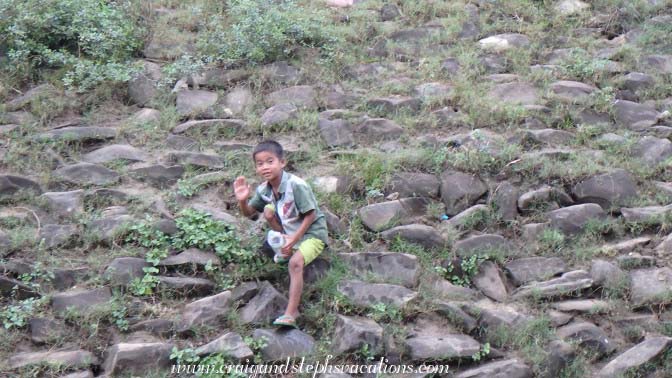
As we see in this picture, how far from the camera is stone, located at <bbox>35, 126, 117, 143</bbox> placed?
20.6 ft

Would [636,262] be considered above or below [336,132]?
below

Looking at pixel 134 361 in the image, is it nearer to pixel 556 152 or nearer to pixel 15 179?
pixel 15 179

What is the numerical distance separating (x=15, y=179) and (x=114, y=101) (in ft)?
4.59

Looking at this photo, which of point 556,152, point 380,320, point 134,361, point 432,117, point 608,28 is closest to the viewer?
point 134,361

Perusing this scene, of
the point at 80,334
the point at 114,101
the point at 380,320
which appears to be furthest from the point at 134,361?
the point at 114,101

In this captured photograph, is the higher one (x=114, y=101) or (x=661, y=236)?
(x=114, y=101)

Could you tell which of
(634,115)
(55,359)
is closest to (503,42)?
(634,115)

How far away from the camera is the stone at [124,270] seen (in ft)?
16.5

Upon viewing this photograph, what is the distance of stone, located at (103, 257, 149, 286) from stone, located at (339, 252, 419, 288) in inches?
→ 49.7

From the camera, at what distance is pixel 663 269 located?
5.46 metres

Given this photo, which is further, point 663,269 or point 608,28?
point 608,28

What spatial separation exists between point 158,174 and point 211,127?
0.74 metres

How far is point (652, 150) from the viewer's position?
21.4 ft

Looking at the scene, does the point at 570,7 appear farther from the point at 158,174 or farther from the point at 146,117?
the point at 158,174
